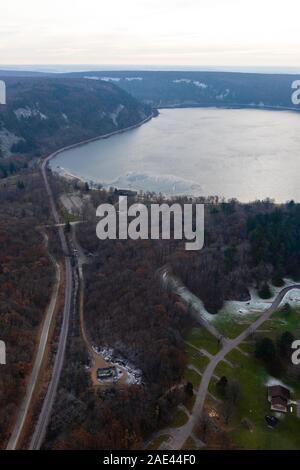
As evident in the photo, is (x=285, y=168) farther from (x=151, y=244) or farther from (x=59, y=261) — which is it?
(x=59, y=261)

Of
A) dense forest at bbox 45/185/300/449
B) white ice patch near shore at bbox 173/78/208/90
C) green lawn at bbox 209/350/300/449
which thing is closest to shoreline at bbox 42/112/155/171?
dense forest at bbox 45/185/300/449

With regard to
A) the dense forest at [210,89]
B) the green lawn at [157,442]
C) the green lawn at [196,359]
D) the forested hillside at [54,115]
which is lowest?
the green lawn at [157,442]

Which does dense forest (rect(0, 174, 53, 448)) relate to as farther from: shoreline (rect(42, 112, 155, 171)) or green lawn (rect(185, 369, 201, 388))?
shoreline (rect(42, 112, 155, 171))

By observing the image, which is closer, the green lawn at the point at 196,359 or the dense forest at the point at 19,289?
the dense forest at the point at 19,289

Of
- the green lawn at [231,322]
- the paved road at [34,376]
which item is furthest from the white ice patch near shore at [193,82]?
the paved road at [34,376]

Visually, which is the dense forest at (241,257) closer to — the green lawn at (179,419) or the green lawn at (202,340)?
the green lawn at (202,340)

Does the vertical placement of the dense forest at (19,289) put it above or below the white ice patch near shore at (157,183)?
below

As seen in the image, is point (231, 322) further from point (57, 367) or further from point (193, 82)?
point (193, 82)

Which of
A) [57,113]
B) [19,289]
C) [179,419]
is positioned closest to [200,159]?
[57,113]
